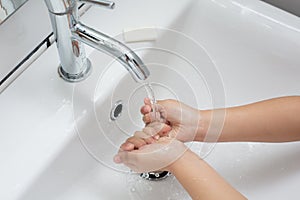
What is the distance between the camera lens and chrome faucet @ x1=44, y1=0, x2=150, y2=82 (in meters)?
0.57

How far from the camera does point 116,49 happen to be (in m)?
0.57

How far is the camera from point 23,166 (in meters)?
0.58

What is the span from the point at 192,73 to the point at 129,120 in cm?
13

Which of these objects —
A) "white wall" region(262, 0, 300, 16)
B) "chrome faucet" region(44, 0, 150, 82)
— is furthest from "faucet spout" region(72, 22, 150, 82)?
"white wall" region(262, 0, 300, 16)

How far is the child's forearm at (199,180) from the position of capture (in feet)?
1.99

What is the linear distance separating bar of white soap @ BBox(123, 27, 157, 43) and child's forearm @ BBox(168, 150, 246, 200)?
0.64 feet

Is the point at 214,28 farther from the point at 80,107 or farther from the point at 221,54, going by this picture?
the point at 80,107

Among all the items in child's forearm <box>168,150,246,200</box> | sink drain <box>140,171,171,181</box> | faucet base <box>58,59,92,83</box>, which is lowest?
sink drain <box>140,171,171,181</box>

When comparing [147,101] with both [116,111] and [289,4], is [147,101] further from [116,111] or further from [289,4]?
[289,4]

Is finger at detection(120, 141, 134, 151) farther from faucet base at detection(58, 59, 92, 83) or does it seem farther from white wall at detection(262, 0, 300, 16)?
white wall at detection(262, 0, 300, 16)

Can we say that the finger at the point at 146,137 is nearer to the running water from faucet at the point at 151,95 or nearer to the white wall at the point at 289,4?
the running water from faucet at the point at 151,95

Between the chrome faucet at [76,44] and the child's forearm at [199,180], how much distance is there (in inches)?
5.4

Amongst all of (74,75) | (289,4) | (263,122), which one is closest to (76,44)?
(74,75)

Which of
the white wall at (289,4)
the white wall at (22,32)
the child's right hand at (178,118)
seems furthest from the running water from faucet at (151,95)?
the white wall at (289,4)
